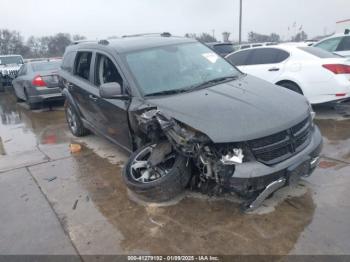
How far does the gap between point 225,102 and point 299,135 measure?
841 mm

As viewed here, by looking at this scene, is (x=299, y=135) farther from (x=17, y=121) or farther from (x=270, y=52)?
(x=17, y=121)

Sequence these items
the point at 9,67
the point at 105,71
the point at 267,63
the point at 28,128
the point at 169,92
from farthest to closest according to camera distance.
Answer: 1. the point at 9,67
2. the point at 28,128
3. the point at 267,63
4. the point at 105,71
5. the point at 169,92

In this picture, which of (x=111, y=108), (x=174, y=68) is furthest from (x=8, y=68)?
(x=174, y=68)

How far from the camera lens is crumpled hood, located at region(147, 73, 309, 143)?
2994 mm

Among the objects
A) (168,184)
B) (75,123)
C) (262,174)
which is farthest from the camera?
(75,123)

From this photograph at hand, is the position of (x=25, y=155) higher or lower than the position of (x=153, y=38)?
lower

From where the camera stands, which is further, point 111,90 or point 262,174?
point 111,90

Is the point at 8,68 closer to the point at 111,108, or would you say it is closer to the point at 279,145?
the point at 111,108

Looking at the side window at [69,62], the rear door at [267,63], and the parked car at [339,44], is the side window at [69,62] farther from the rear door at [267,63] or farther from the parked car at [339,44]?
the parked car at [339,44]

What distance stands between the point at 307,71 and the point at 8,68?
14488mm

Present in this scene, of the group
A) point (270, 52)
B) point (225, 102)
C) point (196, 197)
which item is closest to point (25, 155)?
point (196, 197)

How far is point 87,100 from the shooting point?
523 cm

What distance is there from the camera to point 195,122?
10.3 feet

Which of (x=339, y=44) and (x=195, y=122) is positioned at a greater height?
(x=195, y=122)
